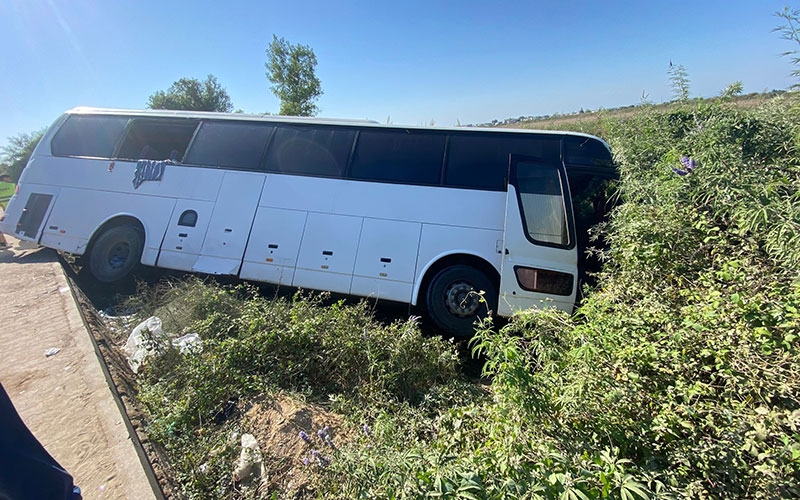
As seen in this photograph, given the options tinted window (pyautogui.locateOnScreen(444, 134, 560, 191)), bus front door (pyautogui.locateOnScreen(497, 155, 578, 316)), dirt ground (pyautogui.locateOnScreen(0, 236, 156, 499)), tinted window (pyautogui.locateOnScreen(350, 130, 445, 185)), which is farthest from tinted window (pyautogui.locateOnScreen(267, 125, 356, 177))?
dirt ground (pyautogui.locateOnScreen(0, 236, 156, 499))

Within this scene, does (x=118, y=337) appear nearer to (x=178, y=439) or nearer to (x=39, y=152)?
(x=178, y=439)

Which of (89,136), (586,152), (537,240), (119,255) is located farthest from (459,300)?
(89,136)

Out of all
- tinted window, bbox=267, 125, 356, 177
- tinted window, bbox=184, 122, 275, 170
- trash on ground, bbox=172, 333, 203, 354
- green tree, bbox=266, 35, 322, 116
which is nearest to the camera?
trash on ground, bbox=172, 333, 203, 354

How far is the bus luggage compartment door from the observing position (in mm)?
5035

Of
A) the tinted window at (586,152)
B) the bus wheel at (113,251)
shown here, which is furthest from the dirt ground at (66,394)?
the tinted window at (586,152)

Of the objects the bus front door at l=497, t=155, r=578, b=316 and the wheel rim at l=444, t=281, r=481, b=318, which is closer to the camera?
the bus front door at l=497, t=155, r=578, b=316

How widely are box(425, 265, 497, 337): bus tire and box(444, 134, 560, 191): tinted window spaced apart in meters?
1.21

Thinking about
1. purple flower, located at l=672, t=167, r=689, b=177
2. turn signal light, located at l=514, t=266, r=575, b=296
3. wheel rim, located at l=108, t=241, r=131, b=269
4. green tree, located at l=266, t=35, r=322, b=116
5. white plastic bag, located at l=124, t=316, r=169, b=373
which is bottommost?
white plastic bag, located at l=124, t=316, r=169, b=373

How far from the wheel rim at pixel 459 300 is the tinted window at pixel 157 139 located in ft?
16.9

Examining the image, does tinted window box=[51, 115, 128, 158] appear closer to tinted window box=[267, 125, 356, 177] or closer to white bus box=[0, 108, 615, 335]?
white bus box=[0, 108, 615, 335]

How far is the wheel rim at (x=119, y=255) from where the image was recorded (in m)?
5.58

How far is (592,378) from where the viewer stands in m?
1.68

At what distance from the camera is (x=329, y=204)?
480 centimetres

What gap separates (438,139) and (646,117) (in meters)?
2.63
